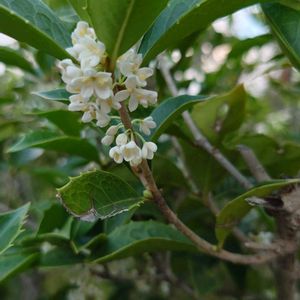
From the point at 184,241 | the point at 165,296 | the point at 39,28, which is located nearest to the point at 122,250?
the point at 184,241

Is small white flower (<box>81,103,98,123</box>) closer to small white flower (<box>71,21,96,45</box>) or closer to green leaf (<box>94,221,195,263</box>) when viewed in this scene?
small white flower (<box>71,21,96,45</box>)

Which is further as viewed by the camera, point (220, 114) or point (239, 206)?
point (220, 114)

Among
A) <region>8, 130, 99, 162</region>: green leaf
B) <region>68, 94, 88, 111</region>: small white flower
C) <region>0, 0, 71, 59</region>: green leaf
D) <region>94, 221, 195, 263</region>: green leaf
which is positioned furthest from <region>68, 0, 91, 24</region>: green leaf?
<region>94, 221, 195, 263</region>: green leaf

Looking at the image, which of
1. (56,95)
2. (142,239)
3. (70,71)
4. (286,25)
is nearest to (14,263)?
(142,239)

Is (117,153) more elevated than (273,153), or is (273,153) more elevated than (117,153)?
(117,153)

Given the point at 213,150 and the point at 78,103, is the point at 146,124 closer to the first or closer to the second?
the point at 78,103

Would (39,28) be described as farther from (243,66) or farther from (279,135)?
(279,135)
